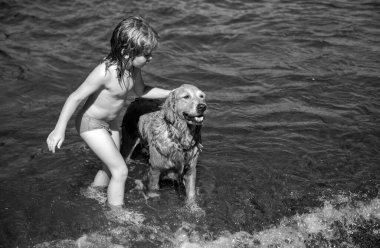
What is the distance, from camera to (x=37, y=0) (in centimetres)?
1348

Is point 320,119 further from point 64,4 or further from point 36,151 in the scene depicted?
point 64,4

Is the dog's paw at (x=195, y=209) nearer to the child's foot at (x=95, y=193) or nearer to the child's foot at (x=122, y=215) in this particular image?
the child's foot at (x=122, y=215)

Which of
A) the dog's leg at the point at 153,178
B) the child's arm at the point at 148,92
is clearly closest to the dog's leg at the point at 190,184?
the dog's leg at the point at 153,178

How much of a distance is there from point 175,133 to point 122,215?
1251 mm

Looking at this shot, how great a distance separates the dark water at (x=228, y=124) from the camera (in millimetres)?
5738

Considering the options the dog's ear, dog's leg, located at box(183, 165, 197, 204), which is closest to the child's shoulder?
the dog's ear

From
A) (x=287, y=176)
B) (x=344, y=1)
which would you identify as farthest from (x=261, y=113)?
(x=344, y=1)

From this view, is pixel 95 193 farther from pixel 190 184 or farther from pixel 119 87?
pixel 119 87

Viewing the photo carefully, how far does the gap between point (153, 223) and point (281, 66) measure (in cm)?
507

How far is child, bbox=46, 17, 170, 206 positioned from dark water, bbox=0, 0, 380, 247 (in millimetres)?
774

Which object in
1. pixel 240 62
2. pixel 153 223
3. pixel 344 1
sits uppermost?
pixel 344 1

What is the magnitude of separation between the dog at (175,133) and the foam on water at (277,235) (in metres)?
0.59

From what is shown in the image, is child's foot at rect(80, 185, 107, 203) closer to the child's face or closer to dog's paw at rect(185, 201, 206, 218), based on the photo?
dog's paw at rect(185, 201, 206, 218)

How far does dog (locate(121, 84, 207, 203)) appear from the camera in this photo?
17.8 ft
